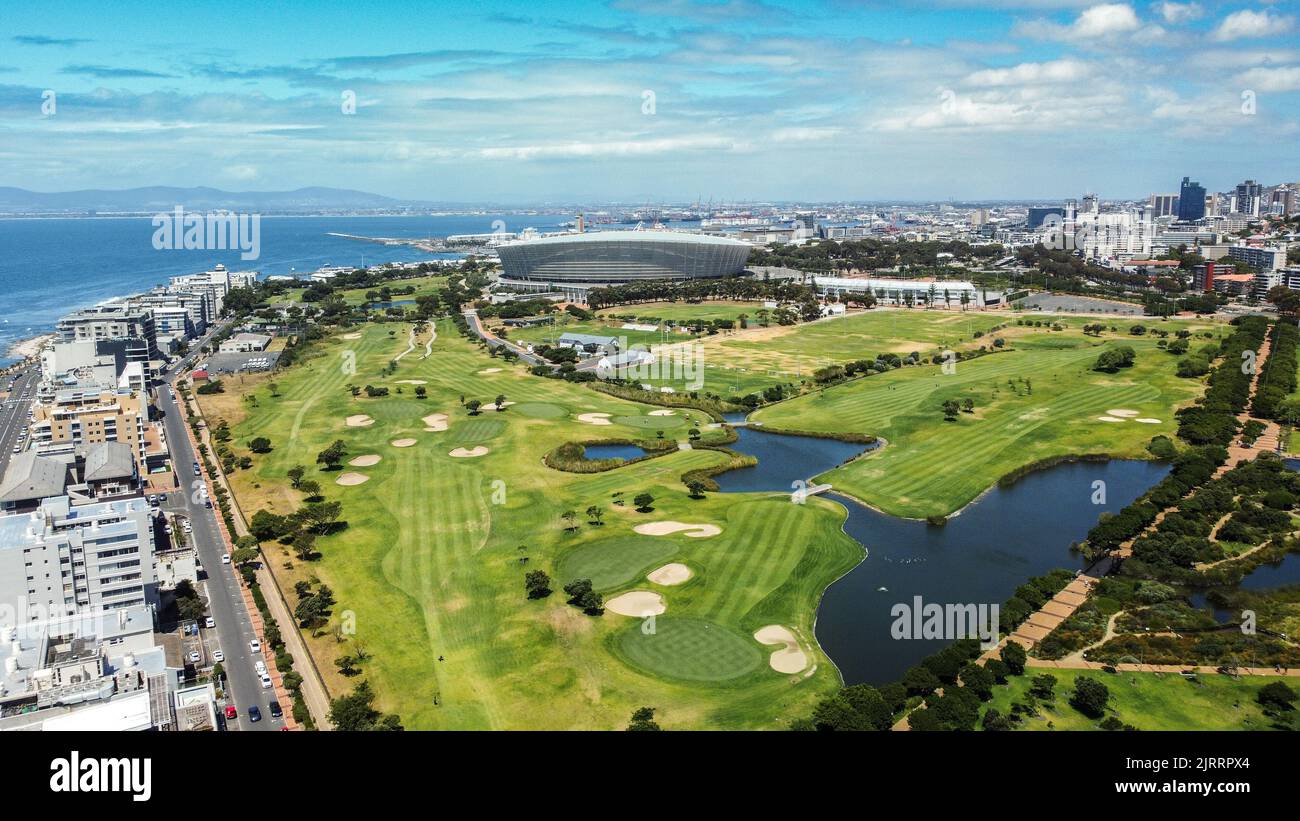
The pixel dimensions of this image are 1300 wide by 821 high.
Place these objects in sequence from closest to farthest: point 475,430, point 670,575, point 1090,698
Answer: point 1090,698 < point 670,575 < point 475,430

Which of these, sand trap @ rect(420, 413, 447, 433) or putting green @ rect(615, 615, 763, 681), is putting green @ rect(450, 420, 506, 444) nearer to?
sand trap @ rect(420, 413, 447, 433)

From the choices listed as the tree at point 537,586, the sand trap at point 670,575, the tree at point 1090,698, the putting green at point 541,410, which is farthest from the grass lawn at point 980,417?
the tree at point 537,586

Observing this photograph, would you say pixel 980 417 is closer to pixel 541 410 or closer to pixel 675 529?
pixel 675 529

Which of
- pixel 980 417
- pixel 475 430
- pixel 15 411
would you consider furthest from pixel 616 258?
pixel 15 411

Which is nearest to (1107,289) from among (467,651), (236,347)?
(236,347)

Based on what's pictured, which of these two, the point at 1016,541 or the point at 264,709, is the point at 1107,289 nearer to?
the point at 1016,541

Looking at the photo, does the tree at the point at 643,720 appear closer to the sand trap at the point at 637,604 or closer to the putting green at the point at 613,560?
the sand trap at the point at 637,604
